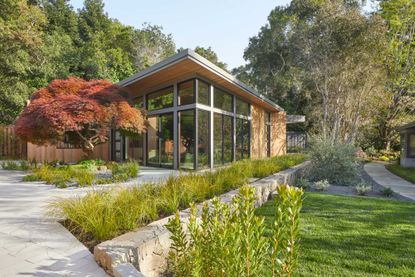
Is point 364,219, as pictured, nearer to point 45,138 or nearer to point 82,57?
point 45,138

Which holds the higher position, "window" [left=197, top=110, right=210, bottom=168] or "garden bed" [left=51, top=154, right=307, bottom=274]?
"window" [left=197, top=110, right=210, bottom=168]

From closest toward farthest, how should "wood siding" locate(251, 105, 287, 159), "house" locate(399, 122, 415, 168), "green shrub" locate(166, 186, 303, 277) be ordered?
"green shrub" locate(166, 186, 303, 277) < "house" locate(399, 122, 415, 168) < "wood siding" locate(251, 105, 287, 159)

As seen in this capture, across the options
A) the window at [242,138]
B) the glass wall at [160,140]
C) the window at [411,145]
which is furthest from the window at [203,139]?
the window at [411,145]

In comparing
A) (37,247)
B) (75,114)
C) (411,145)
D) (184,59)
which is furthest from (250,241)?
(411,145)

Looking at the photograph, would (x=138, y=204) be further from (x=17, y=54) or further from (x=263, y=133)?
(x=17, y=54)

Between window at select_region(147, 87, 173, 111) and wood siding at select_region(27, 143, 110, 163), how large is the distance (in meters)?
3.98

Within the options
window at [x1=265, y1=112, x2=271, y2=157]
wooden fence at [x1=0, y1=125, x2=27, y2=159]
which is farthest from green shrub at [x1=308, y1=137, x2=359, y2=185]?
wooden fence at [x1=0, y1=125, x2=27, y2=159]

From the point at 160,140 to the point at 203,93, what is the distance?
2.69 meters

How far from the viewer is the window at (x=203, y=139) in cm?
953

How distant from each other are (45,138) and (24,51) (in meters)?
11.4

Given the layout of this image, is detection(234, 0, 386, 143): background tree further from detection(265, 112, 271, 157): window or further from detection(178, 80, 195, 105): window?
detection(178, 80, 195, 105): window

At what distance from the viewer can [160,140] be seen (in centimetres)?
1087

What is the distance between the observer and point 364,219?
4.23 metres

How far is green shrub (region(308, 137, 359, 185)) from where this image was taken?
8086 millimetres
